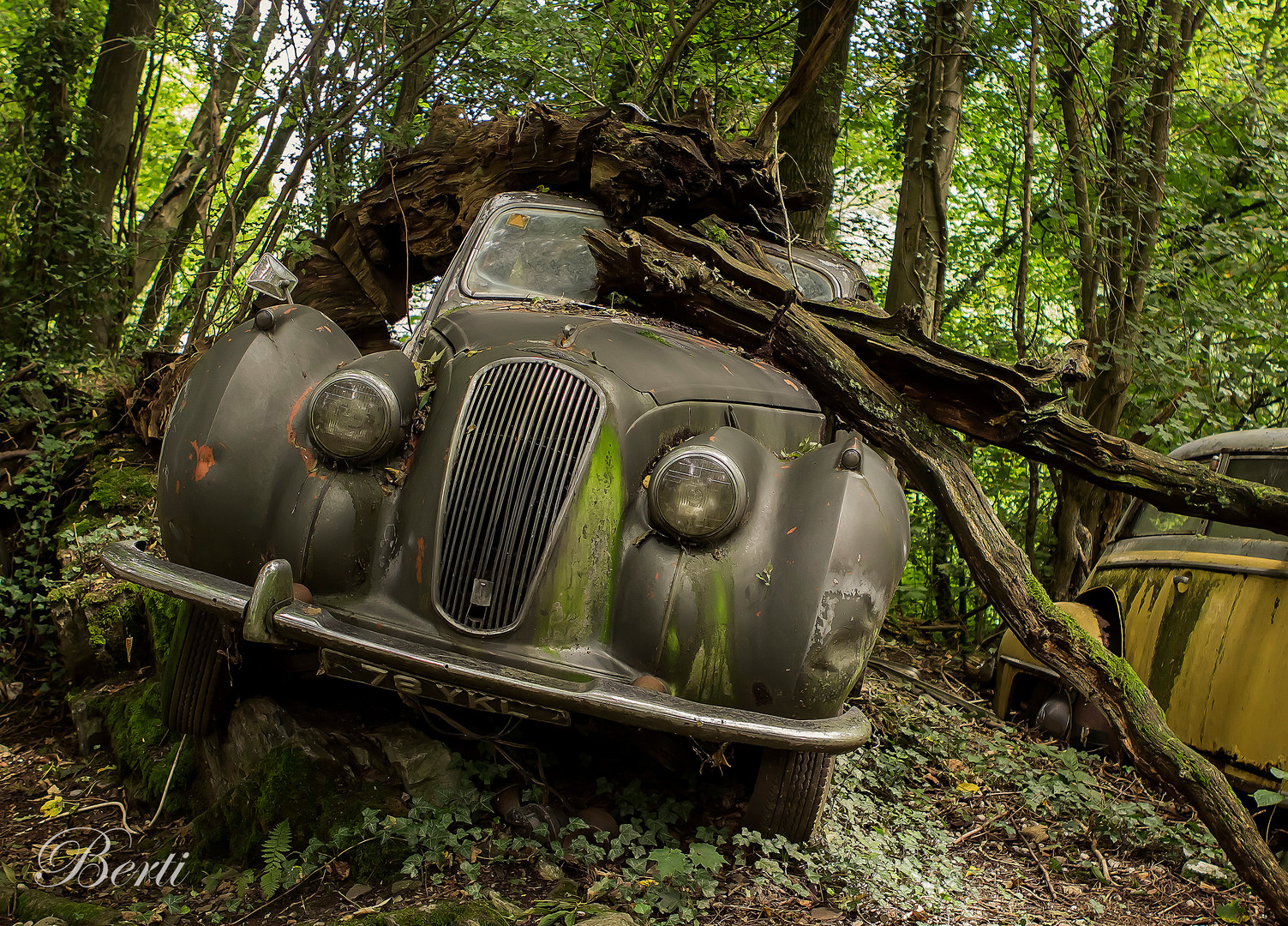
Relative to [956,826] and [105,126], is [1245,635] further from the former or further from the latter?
[105,126]

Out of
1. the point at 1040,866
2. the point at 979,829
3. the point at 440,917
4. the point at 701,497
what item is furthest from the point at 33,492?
the point at 1040,866

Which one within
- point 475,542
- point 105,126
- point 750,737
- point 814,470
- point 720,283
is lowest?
point 750,737

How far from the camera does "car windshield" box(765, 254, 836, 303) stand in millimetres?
4898

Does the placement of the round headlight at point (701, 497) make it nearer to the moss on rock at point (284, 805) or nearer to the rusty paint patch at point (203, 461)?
the moss on rock at point (284, 805)

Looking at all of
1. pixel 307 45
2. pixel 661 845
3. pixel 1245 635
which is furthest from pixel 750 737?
pixel 307 45

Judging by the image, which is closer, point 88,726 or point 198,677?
point 198,677

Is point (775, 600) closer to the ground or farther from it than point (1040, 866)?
farther from it

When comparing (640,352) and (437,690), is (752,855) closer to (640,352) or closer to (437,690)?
(437,690)

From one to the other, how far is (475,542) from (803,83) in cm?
474

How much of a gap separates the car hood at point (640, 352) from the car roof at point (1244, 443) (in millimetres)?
2360

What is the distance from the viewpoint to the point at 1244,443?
4.68 metres

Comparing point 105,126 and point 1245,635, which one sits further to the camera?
point 105,126

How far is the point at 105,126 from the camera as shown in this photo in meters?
7.59

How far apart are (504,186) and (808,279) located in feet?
6.09
